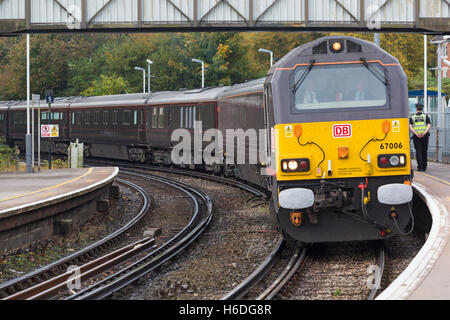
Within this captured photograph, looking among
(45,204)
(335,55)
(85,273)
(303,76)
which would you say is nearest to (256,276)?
(85,273)

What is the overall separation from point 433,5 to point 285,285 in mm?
10970

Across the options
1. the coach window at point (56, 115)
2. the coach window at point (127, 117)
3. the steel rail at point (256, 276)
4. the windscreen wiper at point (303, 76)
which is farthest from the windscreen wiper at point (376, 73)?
the coach window at point (56, 115)

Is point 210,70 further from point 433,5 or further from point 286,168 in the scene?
point 286,168

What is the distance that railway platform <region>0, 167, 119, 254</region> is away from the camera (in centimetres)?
1232

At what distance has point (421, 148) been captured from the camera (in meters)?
17.1

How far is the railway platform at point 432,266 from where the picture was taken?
7082mm

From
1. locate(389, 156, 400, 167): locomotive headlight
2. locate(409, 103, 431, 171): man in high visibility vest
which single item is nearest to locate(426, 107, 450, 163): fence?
locate(409, 103, 431, 171): man in high visibility vest

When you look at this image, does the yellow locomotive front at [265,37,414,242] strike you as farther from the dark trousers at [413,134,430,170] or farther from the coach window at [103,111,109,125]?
the coach window at [103,111,109,125]

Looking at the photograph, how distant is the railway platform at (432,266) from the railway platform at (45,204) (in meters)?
6.54

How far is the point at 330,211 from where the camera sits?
35.8 ft

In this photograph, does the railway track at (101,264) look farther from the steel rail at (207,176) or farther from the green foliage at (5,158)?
the green foliage at (5,158)

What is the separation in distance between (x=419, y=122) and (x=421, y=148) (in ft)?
2.07

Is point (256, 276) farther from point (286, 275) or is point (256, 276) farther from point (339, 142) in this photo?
point (339, 142)

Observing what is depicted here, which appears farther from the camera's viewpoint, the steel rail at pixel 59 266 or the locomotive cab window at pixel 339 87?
the locomotive cab window at pixel 339 87
